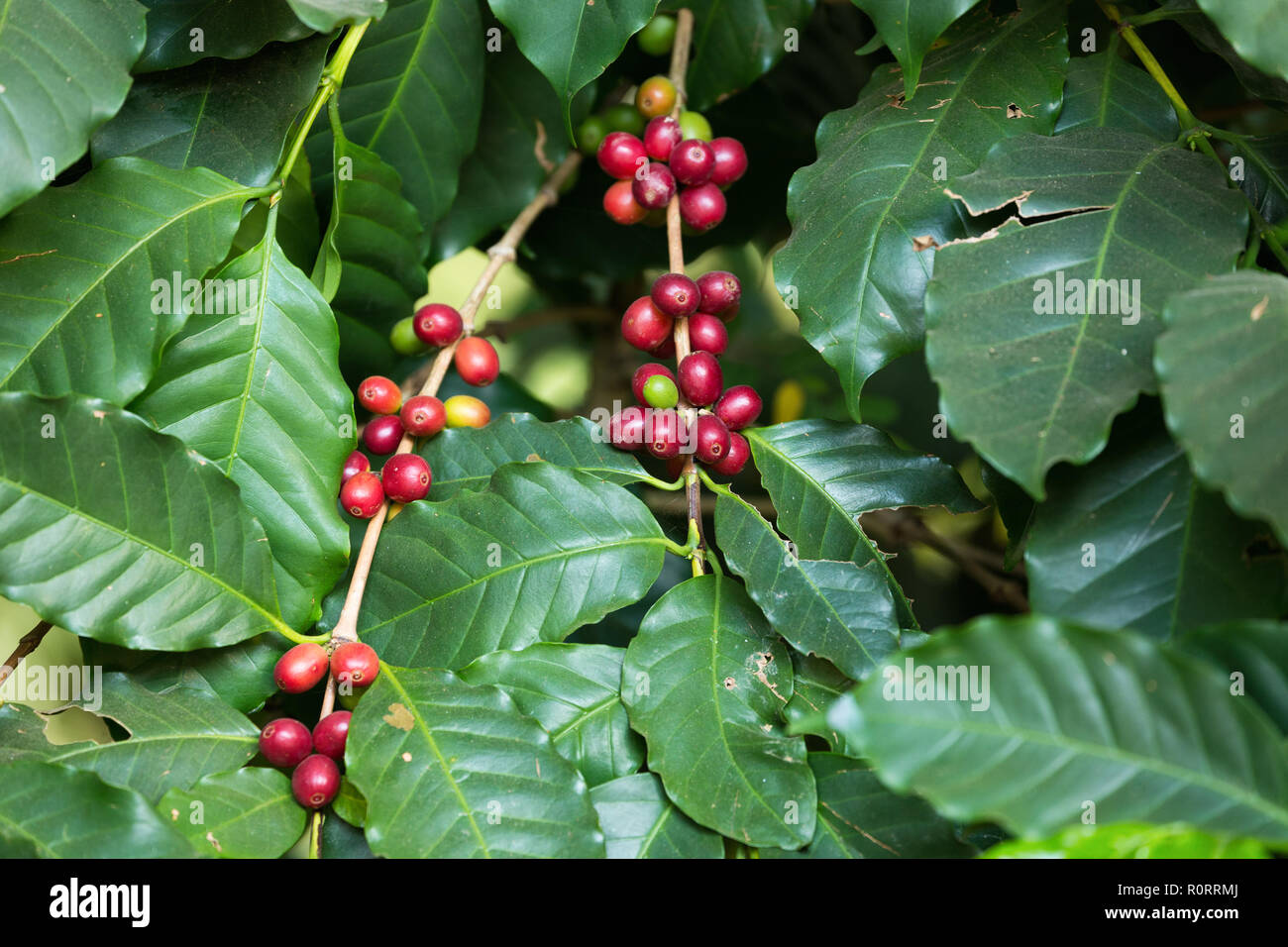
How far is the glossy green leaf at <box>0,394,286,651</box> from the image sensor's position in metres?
0.75

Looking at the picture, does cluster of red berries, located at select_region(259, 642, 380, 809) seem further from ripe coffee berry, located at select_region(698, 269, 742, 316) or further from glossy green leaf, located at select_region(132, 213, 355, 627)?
ripe coffee berry, located at select_region(698, 269, 742, 316)

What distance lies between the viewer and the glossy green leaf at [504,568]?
86 centimetres

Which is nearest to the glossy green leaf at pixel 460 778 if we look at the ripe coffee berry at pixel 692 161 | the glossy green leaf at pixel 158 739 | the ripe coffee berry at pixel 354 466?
the glossy green leaf at pixel 158 739

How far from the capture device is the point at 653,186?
101 centimetres

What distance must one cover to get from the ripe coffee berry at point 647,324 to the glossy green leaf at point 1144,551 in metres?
0.42

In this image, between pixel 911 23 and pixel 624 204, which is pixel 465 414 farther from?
pixel 911 23

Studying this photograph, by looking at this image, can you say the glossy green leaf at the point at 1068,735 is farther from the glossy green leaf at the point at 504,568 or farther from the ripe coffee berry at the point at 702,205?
the ripe coffee berry at the point at 702,205

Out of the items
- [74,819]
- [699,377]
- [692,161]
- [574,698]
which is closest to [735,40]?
[692,161]

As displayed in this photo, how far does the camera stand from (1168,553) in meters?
0.71

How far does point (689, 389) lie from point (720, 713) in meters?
Answer: 0.33

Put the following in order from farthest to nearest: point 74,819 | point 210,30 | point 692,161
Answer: point 692,161, point 210,30, point 74,819

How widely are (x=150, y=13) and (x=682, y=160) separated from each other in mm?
543

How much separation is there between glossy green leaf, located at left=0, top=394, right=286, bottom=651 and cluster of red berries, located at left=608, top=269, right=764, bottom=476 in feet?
1.23

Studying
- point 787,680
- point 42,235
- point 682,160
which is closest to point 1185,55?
point 682,160
